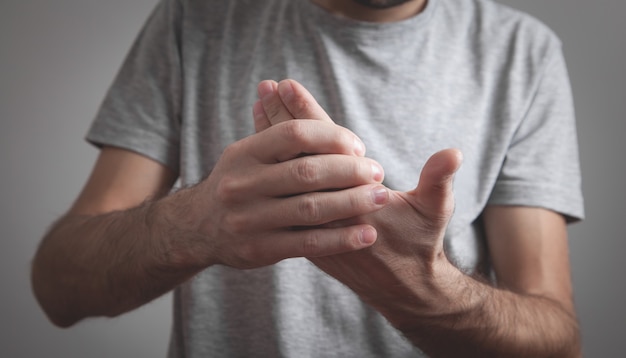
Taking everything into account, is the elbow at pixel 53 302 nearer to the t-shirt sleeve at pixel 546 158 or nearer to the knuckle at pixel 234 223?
the knuckle at pixel 234 223

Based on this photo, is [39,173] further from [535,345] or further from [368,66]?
[535,345]

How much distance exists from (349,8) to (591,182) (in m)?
0.82

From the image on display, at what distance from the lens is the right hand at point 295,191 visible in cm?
62

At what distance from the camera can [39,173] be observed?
182 cm

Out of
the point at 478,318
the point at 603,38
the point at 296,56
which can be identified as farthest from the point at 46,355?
the point at 603,38

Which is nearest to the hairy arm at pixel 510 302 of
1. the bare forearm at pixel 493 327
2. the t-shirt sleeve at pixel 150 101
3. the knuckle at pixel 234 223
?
the bare forearm at pixel 493 327

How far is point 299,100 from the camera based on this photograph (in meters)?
0.68

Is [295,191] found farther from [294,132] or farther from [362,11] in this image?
[362,11]

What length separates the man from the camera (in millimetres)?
923

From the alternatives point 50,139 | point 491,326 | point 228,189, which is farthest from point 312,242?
point 50,139

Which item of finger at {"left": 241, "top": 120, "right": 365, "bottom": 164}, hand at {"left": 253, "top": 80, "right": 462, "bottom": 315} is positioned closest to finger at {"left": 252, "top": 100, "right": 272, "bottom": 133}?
hand at {"left": 253, "top": 80, "right": 462, "bottom": 315}

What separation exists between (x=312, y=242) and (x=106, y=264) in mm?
389

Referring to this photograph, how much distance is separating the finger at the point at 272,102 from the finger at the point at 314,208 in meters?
0.11

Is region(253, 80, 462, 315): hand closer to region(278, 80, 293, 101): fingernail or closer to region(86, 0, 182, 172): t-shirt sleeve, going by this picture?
region(278, 80, 293, 101): fingernail
